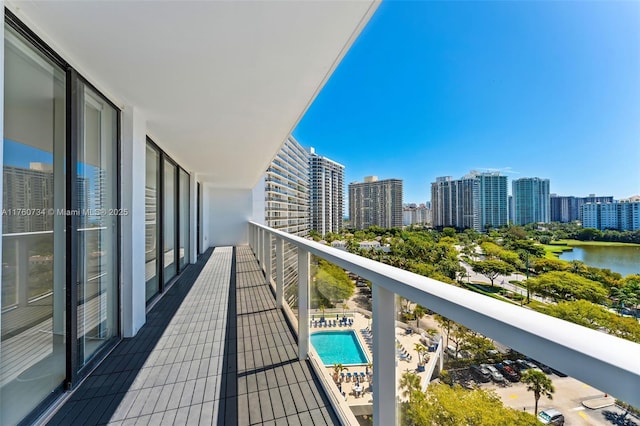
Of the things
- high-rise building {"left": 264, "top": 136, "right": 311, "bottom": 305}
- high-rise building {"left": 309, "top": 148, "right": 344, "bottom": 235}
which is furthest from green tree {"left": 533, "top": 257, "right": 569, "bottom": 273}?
high-rise building {"left": 309, "top": 148, "right": 344, "bottom": 235}

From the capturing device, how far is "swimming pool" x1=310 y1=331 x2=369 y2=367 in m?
1.51

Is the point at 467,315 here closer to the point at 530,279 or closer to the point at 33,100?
the point at 530,279

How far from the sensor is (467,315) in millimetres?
752

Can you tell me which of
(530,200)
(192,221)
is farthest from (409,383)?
(192,221)

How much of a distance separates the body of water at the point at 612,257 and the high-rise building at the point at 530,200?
1.41 metres

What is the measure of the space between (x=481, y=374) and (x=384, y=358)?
490 mm

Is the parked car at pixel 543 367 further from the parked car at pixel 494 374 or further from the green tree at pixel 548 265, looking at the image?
the green tree at pixel 548 265

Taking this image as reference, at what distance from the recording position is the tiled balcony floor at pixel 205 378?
187cm

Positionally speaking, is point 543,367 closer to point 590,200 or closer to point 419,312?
point 419,312

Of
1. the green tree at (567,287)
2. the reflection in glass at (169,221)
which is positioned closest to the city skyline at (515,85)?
the green tree at (567,287)

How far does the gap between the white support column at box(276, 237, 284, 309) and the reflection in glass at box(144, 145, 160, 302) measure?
5.67ft

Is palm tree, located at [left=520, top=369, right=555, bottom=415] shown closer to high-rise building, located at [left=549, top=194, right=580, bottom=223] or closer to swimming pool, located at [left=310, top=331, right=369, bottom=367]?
swimming pool, located at [left=310, top=331, right=369, bottom=367]

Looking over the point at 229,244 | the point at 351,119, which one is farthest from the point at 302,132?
the point at 229,244

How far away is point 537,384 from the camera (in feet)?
2.03
